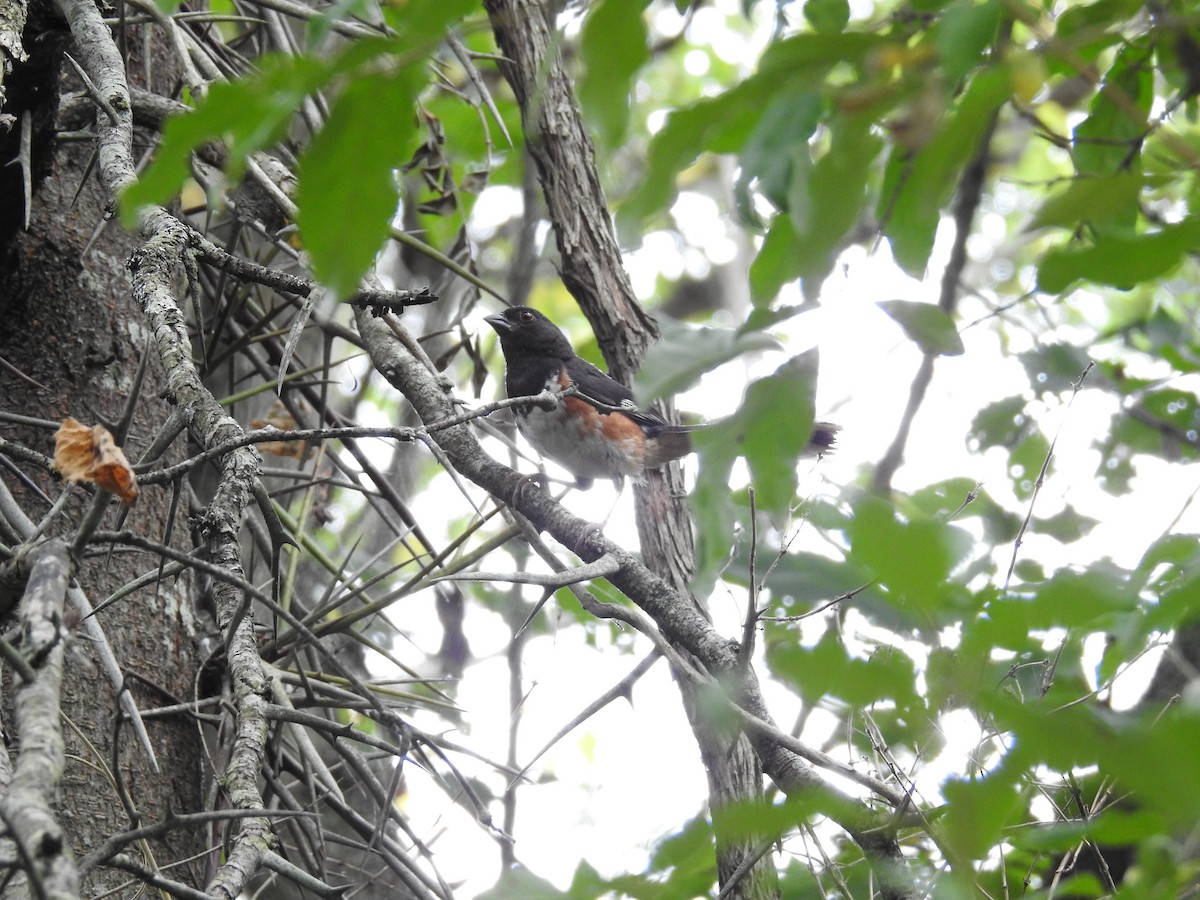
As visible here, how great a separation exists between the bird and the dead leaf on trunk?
9.20ft

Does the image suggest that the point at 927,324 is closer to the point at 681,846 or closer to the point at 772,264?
the point at 772,264

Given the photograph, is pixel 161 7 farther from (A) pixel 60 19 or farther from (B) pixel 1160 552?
(A) pixel 60 19

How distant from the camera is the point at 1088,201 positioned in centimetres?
81

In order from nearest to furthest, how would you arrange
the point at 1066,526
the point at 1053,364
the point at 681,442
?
the point at 1066,526
the point at 1053,364
the point at 681,442

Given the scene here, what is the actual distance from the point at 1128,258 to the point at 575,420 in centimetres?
400

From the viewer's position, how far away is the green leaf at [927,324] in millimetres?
1015

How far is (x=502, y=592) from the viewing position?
5.62m

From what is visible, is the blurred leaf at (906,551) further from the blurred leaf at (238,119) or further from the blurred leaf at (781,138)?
the blurred leaf at (238,119)

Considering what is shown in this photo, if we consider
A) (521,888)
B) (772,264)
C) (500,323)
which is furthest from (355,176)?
(500,323)

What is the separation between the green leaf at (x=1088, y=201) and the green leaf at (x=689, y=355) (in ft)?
0.87

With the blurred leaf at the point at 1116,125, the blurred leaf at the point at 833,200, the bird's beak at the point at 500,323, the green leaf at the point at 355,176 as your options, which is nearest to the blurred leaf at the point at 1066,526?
the blurred leaf at the point at 1116,125

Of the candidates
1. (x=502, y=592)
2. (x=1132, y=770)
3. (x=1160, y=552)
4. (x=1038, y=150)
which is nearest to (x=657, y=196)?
(x=1132, y=770)

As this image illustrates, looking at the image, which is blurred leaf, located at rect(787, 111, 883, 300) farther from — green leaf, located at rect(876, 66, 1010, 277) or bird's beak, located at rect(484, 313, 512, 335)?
bird's beak, located at rect(484, 313, 512, 335)

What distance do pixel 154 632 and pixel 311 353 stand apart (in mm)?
1991
